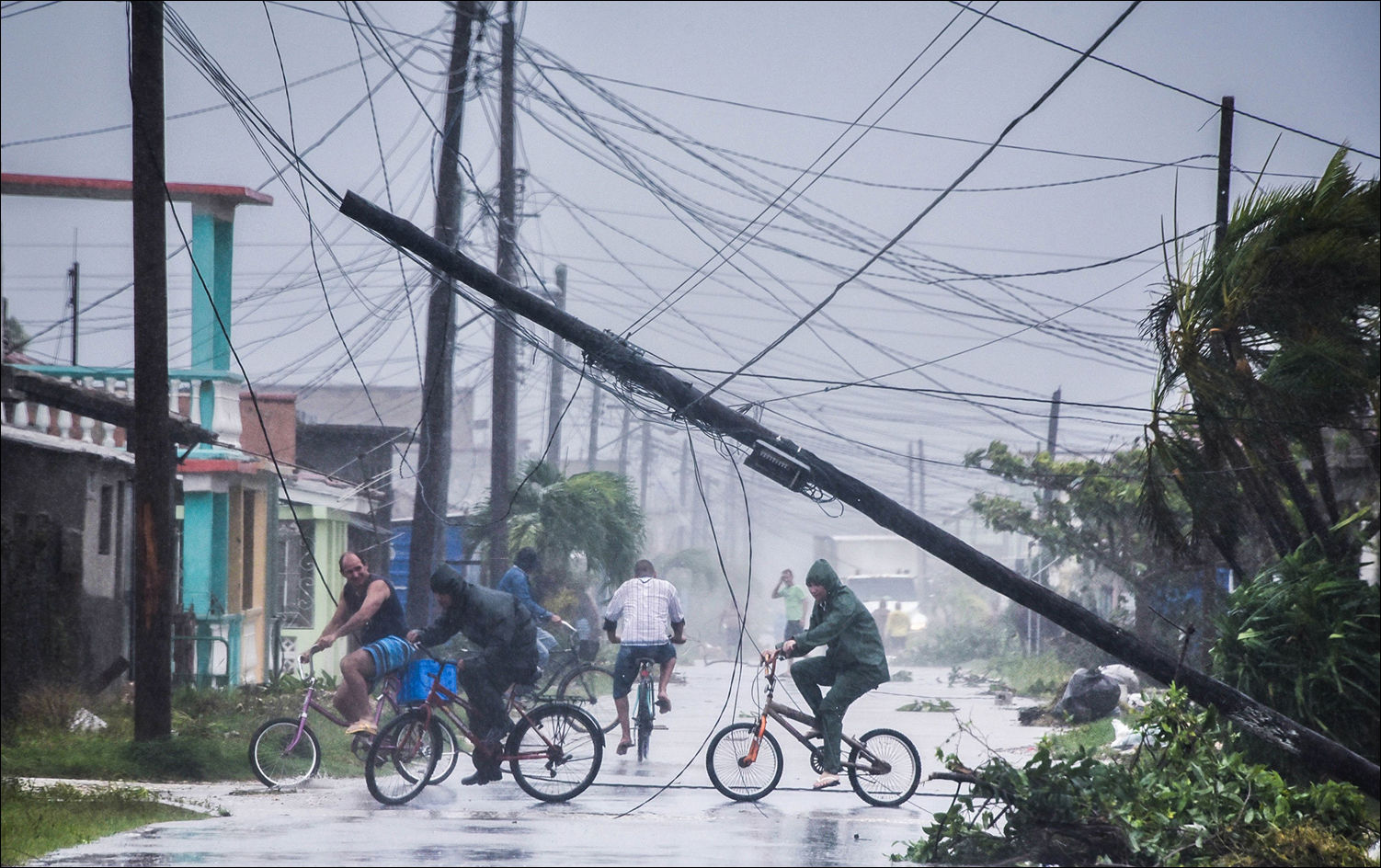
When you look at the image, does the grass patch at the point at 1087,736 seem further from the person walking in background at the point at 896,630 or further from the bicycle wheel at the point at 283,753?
the person walking in background at the point at 896,630

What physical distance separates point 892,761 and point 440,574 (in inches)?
158

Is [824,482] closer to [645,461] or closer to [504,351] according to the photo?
[504,351]

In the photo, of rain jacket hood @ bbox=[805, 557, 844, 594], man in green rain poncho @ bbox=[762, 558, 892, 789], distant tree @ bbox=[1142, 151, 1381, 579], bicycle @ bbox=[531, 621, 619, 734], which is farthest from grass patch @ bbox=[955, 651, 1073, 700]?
rain jacket hood @ bbox=[805, 557, 844, 594]

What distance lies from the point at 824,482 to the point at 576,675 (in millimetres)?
5471

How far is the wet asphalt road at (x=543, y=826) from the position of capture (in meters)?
8.63

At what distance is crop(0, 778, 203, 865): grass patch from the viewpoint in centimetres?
882

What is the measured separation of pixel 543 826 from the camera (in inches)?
400

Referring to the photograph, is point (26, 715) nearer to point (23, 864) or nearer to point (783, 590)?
point (23, 864)

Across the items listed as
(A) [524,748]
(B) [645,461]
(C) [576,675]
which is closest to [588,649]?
(C) [576,675]

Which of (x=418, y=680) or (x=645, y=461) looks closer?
(x=418, y=680)

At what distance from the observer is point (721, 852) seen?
29.5ft

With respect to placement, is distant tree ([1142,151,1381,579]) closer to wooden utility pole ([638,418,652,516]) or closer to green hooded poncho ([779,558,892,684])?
green hooded poncho ([779,558,892,684])

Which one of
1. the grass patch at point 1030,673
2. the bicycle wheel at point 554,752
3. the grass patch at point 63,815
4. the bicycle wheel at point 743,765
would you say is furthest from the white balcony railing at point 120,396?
the grass patch at point 1030,673

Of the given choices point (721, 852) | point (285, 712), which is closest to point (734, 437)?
point (721, 852)
